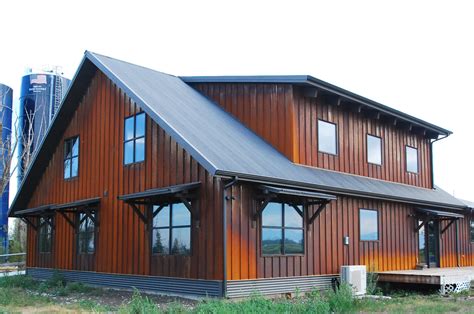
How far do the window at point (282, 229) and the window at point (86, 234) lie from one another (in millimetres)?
6308

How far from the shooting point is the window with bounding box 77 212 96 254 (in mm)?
18547

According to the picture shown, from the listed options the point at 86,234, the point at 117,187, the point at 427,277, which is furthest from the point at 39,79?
the point at 427,277

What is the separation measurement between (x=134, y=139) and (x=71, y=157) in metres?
4.56

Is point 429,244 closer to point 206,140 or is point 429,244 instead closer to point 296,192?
point 296,192

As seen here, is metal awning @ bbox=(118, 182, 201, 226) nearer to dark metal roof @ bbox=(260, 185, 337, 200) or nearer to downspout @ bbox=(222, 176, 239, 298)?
downspout @ bbox=(222, 176, 239, 298)

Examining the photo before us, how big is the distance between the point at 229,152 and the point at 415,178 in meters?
10.7

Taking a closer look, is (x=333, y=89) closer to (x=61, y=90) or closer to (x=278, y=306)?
(x=278, y=306)

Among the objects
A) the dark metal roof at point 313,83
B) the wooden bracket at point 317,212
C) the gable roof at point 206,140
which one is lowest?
the wooden bracket at point 317,212

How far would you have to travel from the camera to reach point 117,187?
1747 cm

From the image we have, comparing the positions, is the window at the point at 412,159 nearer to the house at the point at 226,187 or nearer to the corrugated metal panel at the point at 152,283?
the house at the point at 226,187

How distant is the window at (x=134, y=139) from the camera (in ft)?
54.5

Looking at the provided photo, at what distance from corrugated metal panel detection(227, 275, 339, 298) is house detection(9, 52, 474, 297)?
0.04 metres

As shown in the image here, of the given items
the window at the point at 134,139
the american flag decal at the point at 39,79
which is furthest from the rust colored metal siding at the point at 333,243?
the american flag decal at the point at 39,79

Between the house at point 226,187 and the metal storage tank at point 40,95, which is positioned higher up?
the metal storage tank at point 40,95
